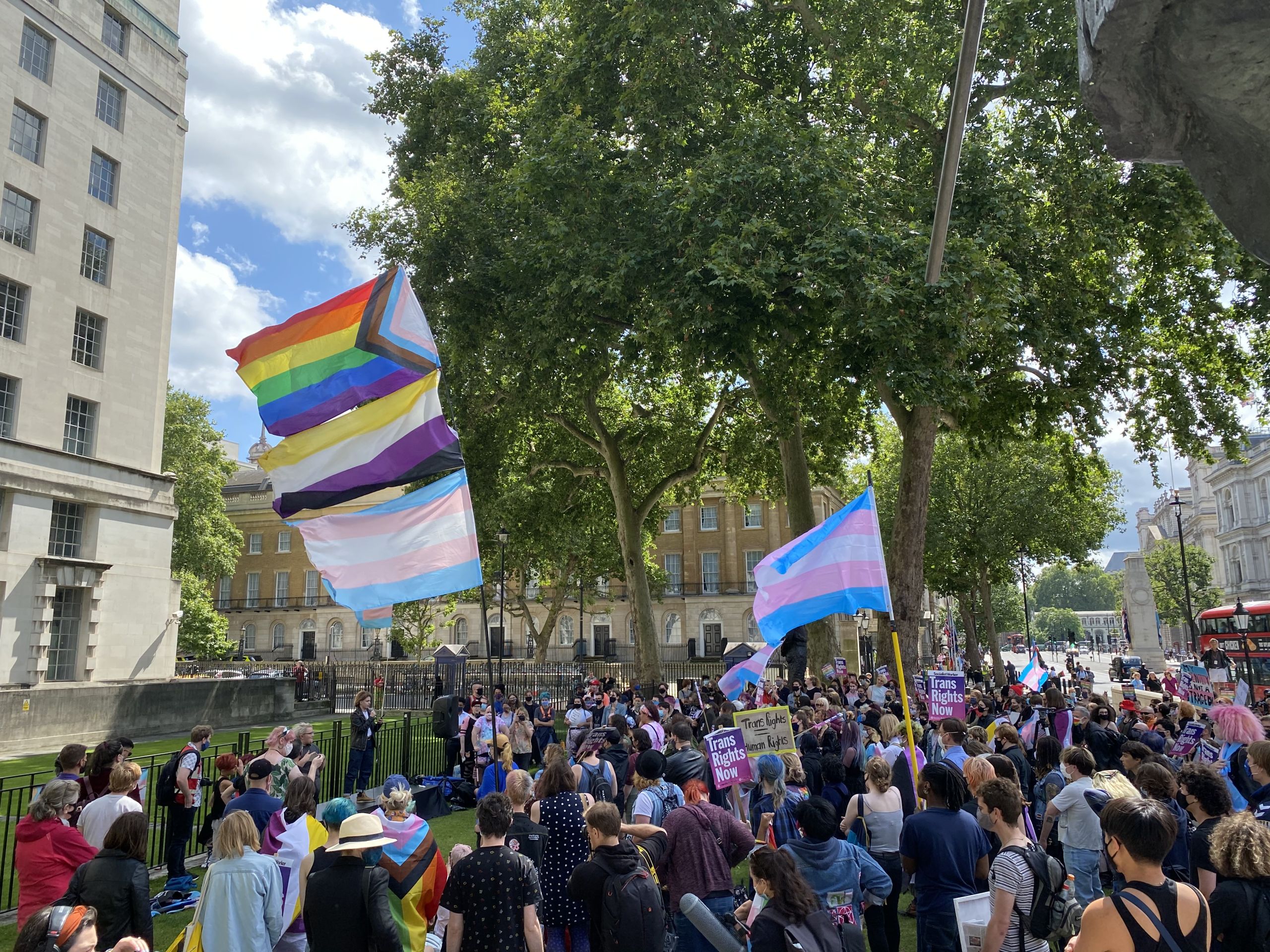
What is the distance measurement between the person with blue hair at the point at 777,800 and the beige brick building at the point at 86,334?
26.3 metres

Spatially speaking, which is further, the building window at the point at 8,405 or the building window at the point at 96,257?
the building window at the point at 96,257

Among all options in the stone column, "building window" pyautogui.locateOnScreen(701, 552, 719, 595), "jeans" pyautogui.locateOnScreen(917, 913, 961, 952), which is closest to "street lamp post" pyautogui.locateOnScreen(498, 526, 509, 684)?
"jeans" pyautogui.locateOnScreen(917, 913, 961, 952)

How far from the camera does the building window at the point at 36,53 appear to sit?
2762 cm

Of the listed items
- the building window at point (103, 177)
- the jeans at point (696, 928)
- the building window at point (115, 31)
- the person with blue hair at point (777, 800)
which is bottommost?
the jeans at point (696, 928)

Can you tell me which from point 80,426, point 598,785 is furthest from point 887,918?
point 80,426

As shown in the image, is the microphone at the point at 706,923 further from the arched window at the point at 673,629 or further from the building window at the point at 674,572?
the arched window at the point at 673,629

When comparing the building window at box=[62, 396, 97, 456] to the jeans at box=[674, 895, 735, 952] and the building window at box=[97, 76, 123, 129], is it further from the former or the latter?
the jeans at box=[674, 895, 735, 952]

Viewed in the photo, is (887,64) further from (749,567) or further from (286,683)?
(749,567)

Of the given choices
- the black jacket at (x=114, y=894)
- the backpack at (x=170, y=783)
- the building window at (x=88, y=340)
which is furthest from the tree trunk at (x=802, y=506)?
the building window at (x=88, y=340)

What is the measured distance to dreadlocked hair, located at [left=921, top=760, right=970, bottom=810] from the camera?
5.95m

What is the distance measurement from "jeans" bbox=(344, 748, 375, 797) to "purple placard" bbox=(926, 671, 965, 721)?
9.03m

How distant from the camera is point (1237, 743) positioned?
337 inches

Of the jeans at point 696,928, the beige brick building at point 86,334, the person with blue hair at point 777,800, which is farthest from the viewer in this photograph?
the beige brick building at point 86,334

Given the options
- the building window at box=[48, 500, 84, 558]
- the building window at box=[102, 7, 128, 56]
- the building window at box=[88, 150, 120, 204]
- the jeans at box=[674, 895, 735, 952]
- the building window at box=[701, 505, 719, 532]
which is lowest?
the jeans at box=[674, 895, 735, 952]
